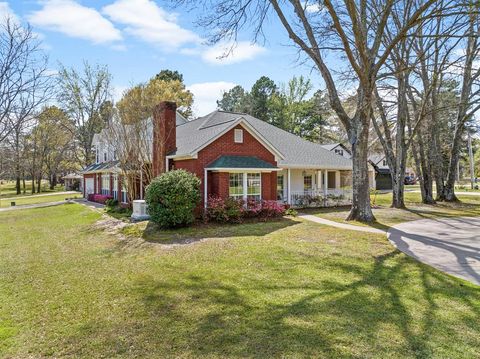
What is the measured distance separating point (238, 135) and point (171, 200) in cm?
560

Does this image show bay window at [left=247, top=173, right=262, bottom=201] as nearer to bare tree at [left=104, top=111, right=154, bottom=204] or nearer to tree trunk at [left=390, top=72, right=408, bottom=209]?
bare tree at [left=104, top=111, right=154, bottom=204]

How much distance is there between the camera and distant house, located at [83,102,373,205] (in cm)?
1627

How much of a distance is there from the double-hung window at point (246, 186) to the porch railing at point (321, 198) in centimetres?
464

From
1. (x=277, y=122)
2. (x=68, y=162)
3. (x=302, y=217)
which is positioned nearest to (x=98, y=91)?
(x=68, y=162)

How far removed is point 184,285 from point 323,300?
2807mm

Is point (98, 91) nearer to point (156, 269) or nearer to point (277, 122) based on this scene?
point (277, 122)

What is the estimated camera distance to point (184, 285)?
6.98 meters

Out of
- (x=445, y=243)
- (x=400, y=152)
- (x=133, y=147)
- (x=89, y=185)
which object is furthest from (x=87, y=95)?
(x=445, y=243)

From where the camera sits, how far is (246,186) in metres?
16.8

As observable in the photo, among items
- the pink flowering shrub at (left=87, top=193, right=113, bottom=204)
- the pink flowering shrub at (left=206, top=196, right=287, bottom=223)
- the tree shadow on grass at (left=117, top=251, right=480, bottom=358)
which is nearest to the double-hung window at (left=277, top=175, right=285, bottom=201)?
the pink flowering shrub at (left=206, top=196, right=287, bottom=223)

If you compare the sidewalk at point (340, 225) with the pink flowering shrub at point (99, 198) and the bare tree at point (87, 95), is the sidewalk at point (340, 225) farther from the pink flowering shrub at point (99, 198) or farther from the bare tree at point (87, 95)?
the bare tree at point (87, 95)

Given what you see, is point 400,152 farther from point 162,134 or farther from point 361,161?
point 162,134

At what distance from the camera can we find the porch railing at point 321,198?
834 inches

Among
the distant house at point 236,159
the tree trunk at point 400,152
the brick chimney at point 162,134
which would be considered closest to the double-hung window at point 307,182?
Result: the distant house at point 236,159
